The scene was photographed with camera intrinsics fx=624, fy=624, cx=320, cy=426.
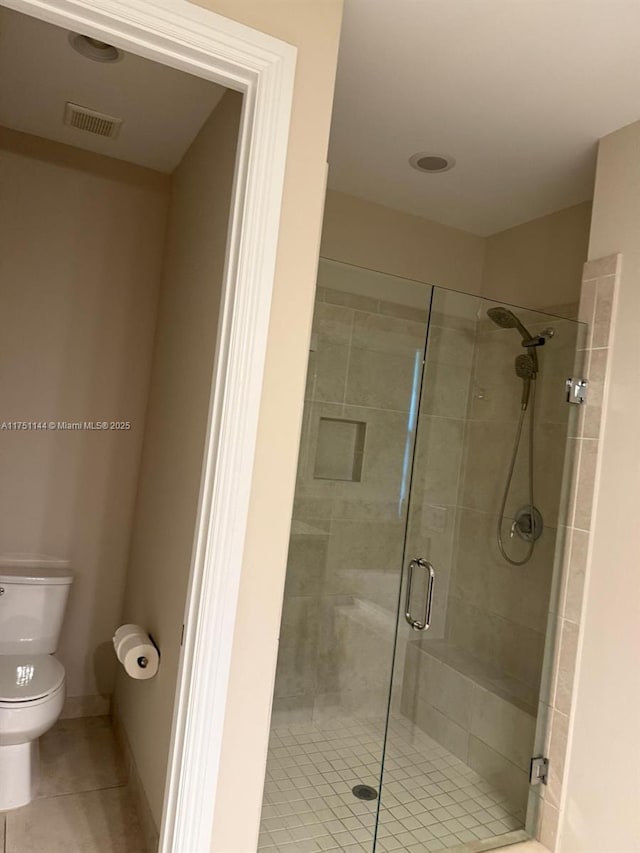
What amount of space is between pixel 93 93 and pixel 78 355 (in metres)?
1.05

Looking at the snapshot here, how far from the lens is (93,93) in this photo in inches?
88.8

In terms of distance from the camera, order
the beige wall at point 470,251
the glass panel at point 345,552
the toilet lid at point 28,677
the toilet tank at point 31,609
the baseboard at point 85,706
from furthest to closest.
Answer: the beige wall at point 470,251
the baseboard at point 85,706
the toilet tank at point 31,609
the toilet lid at point 28,677
the glass panel at point 345,552

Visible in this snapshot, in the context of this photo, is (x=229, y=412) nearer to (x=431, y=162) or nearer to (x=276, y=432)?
(x=276, y=432)

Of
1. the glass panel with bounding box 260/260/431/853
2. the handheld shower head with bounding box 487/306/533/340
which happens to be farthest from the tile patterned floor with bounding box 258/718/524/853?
the handheld shower head with bounding box 487/306/533/340

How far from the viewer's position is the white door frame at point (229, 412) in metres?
1.53

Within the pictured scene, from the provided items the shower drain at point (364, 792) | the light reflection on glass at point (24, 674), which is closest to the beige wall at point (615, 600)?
the shower drain at point (364, 792)

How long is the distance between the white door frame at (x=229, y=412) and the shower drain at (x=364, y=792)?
75 centimetres

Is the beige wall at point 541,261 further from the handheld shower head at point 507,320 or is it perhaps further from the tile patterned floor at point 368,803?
the tile patterned floor at point 368,803

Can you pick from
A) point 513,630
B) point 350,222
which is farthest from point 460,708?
point 350,222

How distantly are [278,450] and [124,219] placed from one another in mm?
1761

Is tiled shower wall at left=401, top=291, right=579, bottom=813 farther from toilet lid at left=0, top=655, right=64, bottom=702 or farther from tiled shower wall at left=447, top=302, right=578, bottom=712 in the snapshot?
toilet lid at left=0, top=655, right=64, bottom=702

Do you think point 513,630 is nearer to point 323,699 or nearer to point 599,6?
point 323,699

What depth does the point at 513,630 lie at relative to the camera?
95.5 inches

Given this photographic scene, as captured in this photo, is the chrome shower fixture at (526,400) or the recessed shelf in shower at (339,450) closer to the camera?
the recessed shelf in shower at (339,450)
